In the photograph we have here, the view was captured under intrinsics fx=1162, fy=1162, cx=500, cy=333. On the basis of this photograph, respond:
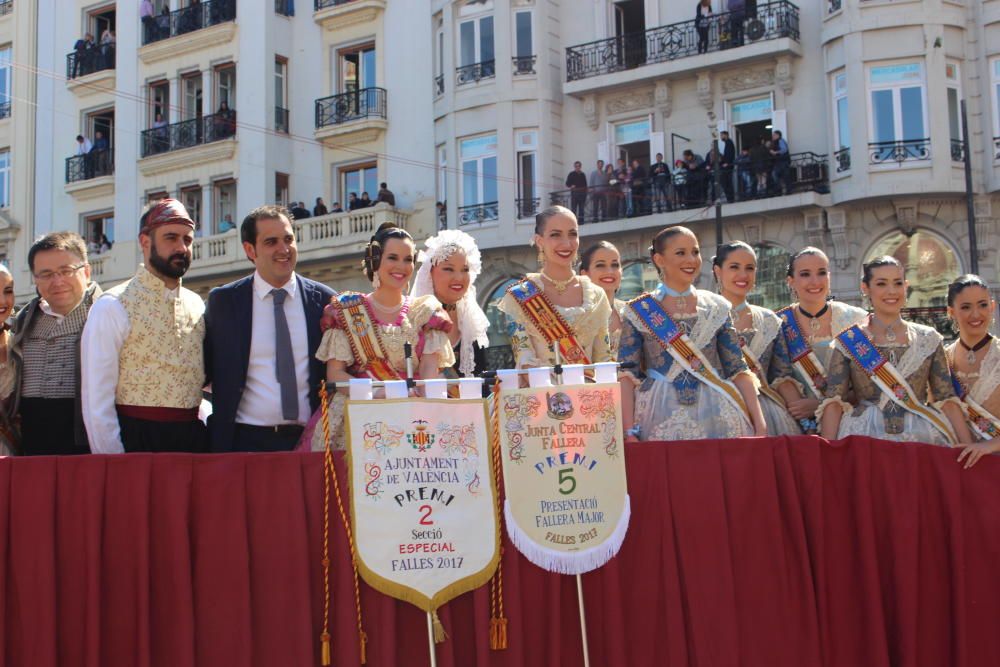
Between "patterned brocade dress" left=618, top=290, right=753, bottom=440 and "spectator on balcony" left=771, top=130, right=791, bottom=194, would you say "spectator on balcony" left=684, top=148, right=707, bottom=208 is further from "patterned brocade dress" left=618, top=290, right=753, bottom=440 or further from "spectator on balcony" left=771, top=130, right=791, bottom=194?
"patterned brocade dress" left=618, top=290, right=753, bottom=440

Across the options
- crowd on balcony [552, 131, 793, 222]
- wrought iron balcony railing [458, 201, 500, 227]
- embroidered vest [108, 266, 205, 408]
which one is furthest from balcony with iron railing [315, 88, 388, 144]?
Answer: embroidered vest [108, 266, 205, 408]

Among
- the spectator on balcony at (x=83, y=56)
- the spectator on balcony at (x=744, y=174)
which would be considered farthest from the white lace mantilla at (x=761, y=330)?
the spectator on balcony at (x=83, y=56)

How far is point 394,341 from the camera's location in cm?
594

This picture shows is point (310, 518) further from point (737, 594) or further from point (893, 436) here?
point (893, 436)

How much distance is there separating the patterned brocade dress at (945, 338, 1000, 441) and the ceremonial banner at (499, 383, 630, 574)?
214 cm

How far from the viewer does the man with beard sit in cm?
534

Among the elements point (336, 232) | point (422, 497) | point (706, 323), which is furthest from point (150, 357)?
point (336, 232)

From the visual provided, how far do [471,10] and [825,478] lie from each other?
2083 centimetres

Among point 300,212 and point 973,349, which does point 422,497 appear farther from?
point 300,212

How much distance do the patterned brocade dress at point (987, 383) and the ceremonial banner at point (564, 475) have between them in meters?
2.14

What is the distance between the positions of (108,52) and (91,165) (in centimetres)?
294

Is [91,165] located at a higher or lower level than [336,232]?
higher

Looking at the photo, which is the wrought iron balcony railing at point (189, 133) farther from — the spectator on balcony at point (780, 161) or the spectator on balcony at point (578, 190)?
the spectator on balcony at point (780, 161)

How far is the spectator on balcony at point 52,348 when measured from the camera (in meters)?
5.77
